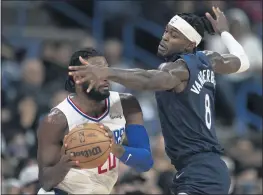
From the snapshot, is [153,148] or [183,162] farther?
[153,148]

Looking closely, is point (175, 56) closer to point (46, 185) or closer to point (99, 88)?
point (99, 88)

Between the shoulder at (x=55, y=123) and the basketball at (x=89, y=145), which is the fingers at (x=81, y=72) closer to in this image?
the basketball at (x=89, y=145)

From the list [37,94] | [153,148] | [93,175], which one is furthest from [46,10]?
[93,175]

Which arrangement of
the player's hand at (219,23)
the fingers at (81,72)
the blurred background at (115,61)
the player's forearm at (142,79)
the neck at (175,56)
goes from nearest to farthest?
the fingers at (81,72), the player's forearm at (142,79), the neck at (175,56), the player's hand at (219,23), the blurred background at (115,61)

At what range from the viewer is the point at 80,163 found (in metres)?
6.54

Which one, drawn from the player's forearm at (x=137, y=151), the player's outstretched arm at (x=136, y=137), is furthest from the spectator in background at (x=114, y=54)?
the player's forearm at (x=137, y=151)

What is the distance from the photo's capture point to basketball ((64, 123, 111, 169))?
255 inches

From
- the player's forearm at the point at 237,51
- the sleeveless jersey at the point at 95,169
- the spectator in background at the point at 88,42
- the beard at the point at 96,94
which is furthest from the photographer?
the spectator in background at the point at 88,42

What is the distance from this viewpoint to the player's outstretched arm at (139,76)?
5.85 meters

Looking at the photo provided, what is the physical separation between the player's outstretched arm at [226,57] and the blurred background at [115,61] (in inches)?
105

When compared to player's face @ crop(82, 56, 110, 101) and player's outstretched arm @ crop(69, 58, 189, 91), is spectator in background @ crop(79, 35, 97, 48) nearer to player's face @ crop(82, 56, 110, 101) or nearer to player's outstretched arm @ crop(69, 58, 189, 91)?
player's face @ crop(82, 56, 110, 101)

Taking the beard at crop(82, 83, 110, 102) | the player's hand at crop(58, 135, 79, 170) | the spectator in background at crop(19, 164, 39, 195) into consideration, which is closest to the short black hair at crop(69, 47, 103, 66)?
the beard at crop(82, 83, 110, 102)

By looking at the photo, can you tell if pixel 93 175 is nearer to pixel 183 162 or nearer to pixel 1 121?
pixel 183 162

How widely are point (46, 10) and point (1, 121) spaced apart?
3262 millimetres
